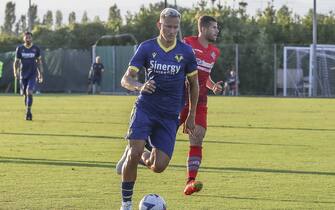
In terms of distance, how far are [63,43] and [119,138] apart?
42015 mm

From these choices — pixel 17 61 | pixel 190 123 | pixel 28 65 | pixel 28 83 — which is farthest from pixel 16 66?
pixel 190 123

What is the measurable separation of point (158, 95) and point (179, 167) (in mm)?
4295

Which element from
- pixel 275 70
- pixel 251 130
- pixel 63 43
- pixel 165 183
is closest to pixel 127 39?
pixel 63 43

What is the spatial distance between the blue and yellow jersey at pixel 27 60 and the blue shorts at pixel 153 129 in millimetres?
15303

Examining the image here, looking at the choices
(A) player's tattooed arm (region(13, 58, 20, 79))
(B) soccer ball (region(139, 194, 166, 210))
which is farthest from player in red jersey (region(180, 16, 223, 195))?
(A) player's tattooed arm (region(13, 58, 20, 79))

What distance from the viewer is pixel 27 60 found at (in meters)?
24.5

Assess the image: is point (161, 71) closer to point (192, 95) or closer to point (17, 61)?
point (192, 95)

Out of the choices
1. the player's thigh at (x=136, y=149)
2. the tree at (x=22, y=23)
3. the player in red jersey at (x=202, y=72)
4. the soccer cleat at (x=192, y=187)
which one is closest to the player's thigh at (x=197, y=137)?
the player in red jersey at (x=202, y=72)

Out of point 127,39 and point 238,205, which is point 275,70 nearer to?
point 127,39

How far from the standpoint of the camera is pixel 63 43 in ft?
198

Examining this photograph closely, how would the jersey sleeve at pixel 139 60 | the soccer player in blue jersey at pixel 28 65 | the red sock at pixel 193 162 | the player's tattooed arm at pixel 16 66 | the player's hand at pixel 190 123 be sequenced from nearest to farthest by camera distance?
the jersey sleeve at pixel 139 60 < the player's hand at pixel 190 123 < the red sock at pixel 193 162 < the player's tattooed arm at pixel 16 66 < the soccer player in blue jersey at pixel 28 65

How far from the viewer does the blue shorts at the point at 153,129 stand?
9250mm

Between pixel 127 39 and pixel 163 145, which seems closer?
pixel 163 145

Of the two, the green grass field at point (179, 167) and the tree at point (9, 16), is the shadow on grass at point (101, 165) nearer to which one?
the green grass field at point (179, 167)
